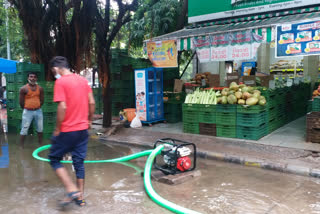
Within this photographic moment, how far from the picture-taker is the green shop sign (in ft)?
30.6

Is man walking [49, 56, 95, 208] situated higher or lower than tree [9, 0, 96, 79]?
lower

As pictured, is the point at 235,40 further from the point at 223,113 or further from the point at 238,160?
the point at 238,160

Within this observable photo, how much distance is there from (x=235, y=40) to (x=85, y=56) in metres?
5.15

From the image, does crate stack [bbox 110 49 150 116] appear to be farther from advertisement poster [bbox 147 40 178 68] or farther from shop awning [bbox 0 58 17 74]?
shop awning [bbox 0 58 17 74]

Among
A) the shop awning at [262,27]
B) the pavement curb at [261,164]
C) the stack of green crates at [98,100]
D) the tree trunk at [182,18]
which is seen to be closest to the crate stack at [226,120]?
the pavement curb at [261,164]

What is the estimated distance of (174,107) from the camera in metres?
11.4

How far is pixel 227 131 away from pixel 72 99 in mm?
5373

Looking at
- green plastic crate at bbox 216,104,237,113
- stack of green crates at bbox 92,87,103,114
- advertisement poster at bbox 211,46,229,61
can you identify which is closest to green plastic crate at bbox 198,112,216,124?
green plastic crate at bbox 216,104,237,113

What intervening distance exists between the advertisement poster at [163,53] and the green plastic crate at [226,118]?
8.30ft

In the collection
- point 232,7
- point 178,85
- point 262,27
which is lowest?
point 178,85

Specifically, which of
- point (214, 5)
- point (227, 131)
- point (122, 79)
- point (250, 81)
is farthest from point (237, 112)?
point (122, 79)

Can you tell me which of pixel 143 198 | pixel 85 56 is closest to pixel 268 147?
pixel 143 198

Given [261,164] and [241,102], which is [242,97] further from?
[261,164]

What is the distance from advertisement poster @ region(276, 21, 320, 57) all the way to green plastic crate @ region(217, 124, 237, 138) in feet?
8.15
